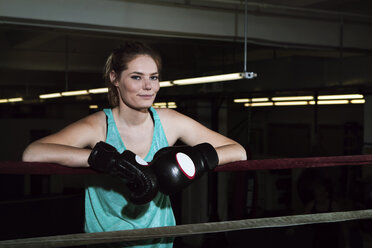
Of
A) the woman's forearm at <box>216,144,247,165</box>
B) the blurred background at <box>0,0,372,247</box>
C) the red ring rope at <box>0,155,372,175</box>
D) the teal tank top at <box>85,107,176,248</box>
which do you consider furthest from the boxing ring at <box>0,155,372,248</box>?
the blurred background at <box>0,0,372,247</box>

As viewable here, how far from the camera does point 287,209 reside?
9984 millimetres

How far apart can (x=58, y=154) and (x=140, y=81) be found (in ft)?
1.20

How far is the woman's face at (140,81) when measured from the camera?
133 centimetres

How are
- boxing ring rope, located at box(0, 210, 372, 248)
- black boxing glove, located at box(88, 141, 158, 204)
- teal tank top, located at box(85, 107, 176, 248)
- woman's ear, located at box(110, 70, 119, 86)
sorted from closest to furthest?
boxing ring rope, located at box(0, 210, 372, 248), black boxing glove, located at box(88, 141, 158, 204), teal tank top, located at box(85, 107, 176, 248), woman's ear, located at box(110, 70, 119, 86)

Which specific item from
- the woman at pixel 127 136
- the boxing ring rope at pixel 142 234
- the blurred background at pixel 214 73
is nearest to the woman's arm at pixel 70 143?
the woman at pixel 127 136

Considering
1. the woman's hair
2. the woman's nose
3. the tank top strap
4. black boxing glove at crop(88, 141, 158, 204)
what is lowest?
black boxing glove at crop(88, 141, 158, 204)

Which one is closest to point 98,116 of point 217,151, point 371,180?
point 217,151

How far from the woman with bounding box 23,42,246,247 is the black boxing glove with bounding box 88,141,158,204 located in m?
0.12

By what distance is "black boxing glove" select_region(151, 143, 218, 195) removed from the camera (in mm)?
1090

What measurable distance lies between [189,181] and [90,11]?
3558mm

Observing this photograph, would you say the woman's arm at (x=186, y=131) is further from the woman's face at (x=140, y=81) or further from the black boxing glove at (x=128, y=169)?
the black boxing glove at (x=128, y=169)

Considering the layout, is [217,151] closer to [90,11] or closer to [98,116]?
[98,116]

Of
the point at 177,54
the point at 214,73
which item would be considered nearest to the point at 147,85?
the point at 214,73

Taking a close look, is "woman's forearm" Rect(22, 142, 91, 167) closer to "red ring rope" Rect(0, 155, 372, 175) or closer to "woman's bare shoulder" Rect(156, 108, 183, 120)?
"red ring rope" Rect(0, 155, 372, 175)
